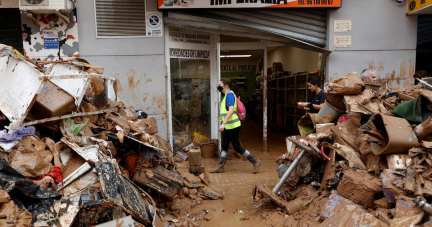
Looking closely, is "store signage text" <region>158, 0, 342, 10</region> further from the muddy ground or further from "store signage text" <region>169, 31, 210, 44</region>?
the muddy ground

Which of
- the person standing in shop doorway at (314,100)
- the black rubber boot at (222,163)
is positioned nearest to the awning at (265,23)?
the person standing in shop doorway at (314,100)

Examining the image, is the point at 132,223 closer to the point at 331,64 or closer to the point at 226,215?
the point at 226,215

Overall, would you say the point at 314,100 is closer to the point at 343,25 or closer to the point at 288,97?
the point at 343,25

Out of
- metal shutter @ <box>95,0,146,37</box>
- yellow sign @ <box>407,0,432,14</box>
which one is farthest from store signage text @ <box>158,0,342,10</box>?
yellow sign @ <box>407,0,432,14</box>

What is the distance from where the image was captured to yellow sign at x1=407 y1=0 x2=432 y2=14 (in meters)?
5.77

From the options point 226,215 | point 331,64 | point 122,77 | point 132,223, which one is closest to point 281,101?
point 331,64

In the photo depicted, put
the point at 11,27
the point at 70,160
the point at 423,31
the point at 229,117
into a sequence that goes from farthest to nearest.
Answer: the point at 423,31, the point at 11,27, the point at 229,117, the point at 70,160

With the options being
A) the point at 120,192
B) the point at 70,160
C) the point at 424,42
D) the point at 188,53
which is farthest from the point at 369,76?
A: the point at 70,160

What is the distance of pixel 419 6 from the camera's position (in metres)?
6.02

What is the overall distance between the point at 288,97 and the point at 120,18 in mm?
6768

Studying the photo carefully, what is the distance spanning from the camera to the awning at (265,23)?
6.33 metres

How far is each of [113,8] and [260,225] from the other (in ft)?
17.7

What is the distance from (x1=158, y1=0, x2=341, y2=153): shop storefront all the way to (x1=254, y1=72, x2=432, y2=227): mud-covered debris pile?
2622 mm

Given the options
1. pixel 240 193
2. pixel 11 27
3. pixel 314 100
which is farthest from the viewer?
pixel 11 27
